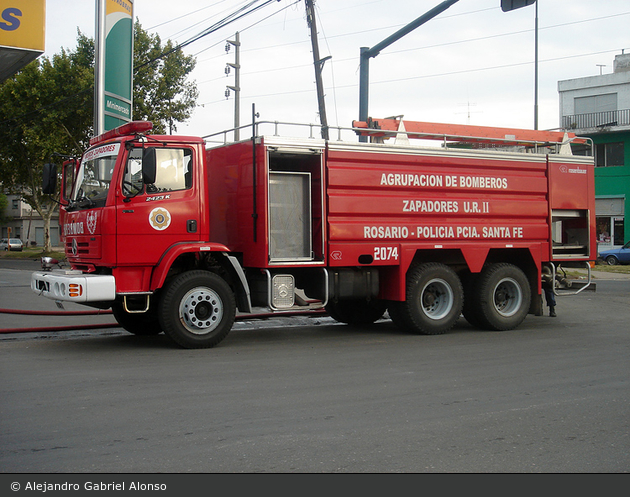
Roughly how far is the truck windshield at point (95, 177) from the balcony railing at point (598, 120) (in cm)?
3481

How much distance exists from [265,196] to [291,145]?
2.85 ft

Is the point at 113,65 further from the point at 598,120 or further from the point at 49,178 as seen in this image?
the point at 598,120

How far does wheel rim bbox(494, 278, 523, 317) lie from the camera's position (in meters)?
11.3

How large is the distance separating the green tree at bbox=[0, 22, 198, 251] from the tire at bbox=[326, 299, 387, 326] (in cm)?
2757

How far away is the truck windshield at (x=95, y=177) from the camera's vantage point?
8.76 metres

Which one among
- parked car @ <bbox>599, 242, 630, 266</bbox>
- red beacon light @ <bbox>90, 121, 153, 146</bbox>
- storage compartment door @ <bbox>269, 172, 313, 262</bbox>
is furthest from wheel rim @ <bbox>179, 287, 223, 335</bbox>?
parked car @ <bbox>599, 242, 630, 266</bbox>

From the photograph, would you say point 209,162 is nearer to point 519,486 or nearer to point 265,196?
point 265,196

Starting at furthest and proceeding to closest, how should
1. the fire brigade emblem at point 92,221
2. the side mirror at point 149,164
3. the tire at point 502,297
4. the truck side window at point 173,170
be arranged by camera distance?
the tire at point 502,297, the truck side window at point 173,170, the fire brigade emblem at point 92,221, the side mirror at point 149,164

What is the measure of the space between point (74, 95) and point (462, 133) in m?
28.6

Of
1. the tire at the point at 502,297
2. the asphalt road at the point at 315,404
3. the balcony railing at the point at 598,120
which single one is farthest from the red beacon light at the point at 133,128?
the balcony railing at the point at 598,120

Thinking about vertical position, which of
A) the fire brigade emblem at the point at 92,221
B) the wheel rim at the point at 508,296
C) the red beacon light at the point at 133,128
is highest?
the red beacon light at the point at 133,128

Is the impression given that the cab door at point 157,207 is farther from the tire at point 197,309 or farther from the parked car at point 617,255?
the parked car at point 617,255

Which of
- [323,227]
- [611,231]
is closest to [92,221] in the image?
[323,227]

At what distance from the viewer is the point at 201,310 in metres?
8.88
